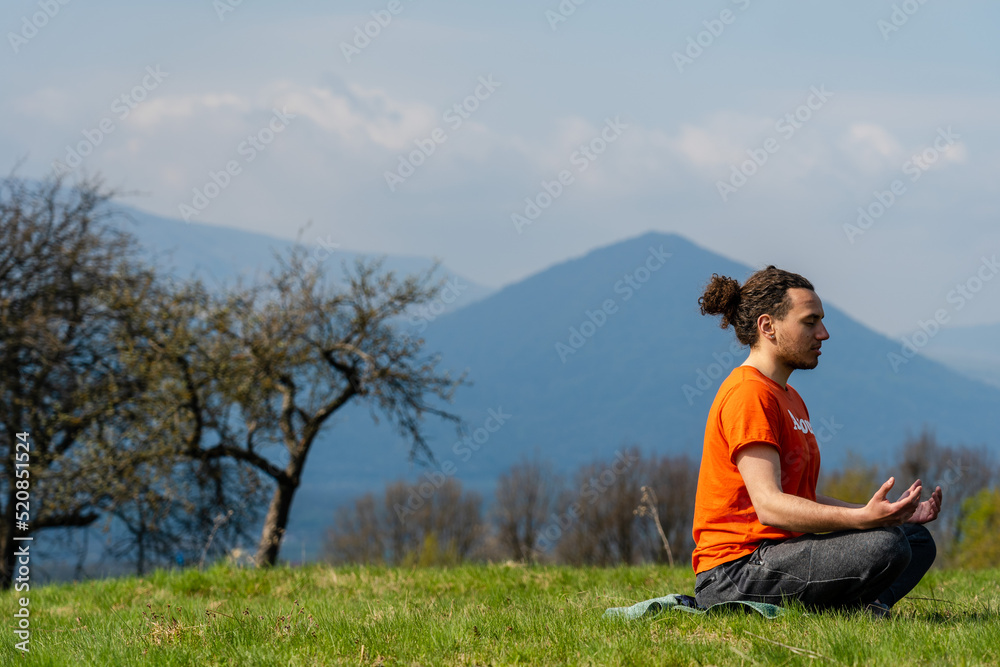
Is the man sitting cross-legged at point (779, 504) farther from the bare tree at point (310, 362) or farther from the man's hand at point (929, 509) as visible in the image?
the bare tree at point (310, 362)

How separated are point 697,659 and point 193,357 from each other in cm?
1683

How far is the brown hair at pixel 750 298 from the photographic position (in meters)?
4.54

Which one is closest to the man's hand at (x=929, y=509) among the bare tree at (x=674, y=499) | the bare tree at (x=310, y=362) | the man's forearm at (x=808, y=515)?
the man's forearm at (x=808, y=515)

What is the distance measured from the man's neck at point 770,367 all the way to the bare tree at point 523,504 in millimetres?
101707

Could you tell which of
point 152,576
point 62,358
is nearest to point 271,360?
point 62,358

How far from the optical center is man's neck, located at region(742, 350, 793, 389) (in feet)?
15.0

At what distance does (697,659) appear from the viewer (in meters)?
3.53

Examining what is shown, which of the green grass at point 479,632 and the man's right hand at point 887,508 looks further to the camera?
the man's right hand at point 887,508

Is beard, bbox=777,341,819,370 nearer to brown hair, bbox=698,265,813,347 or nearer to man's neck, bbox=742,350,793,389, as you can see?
man's neck, bbox=742,350,793,389

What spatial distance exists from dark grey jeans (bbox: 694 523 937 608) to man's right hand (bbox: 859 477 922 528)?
0.21 meters

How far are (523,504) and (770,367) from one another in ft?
357

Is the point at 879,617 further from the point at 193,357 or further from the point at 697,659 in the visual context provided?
the point at 193,357

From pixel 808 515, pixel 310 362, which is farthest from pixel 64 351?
pixel 808 515

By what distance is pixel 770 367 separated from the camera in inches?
180
